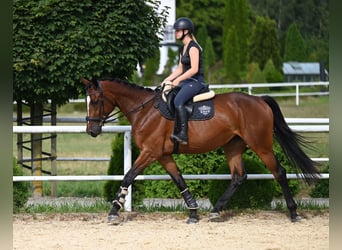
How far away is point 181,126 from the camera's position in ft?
21.1

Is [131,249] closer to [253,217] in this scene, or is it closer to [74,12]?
[253,217]

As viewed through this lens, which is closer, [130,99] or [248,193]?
[130,99]

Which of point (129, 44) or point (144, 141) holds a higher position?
point (129, 44)

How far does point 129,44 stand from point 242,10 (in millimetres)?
31610

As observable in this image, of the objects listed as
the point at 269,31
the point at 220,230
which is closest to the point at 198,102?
the point at 220,230

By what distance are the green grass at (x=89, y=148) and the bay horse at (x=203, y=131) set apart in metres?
0.52

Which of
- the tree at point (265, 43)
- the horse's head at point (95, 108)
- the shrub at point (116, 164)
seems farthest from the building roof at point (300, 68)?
the horse's head at point (95, 108)

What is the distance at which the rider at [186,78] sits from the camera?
6.40 metres

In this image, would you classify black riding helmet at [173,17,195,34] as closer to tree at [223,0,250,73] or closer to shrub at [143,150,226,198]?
shrub at [143,150,226,198]

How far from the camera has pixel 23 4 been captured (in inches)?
333

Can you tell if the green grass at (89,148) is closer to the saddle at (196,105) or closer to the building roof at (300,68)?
the saddle at (196,105)

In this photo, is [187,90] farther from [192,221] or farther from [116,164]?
[116,164]

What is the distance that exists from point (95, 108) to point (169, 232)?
1.55 meters

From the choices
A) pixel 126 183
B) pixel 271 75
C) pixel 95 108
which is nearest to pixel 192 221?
pixel 126 183
